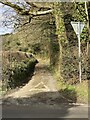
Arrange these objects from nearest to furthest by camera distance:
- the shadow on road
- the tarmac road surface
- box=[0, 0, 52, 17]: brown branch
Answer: the tarmac road surface, the shadow on road, box=[0, 0, 52, 17]: brown branch

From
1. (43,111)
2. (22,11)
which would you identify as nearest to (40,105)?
(43,111)

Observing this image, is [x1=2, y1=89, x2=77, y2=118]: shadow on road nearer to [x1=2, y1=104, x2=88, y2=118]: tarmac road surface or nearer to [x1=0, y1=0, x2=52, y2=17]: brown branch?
[x1=2, y1=104, x2=88, y2=118]: tarmac road surface

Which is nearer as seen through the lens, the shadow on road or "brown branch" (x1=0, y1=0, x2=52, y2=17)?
the shadow on road

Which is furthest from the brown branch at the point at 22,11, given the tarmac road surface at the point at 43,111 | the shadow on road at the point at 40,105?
the tarmac road surface at the point at 43,111

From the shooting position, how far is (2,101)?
12.9 metres

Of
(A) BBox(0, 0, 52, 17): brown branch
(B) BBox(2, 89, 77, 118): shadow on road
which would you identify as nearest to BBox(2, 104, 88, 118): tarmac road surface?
(B) BBox(2, 89, 77, 118): shadow on road

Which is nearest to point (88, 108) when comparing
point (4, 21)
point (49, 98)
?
point (49, 98)

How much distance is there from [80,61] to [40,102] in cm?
414

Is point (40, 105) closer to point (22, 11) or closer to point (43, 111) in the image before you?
point (43, 111)

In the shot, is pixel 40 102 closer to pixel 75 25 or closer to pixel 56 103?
pixel 56 103

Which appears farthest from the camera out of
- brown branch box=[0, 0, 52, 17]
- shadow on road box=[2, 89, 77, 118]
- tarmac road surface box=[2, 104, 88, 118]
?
brown branch box=[0, 0, 52, 17]

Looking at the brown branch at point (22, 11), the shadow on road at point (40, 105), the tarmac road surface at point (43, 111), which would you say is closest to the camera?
the tarmac road surface at point (43, 111)

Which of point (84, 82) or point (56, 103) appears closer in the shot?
point (56, 103)

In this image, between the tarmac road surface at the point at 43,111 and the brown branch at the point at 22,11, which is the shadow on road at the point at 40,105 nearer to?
the tarmac road surface at the point at 43,111
